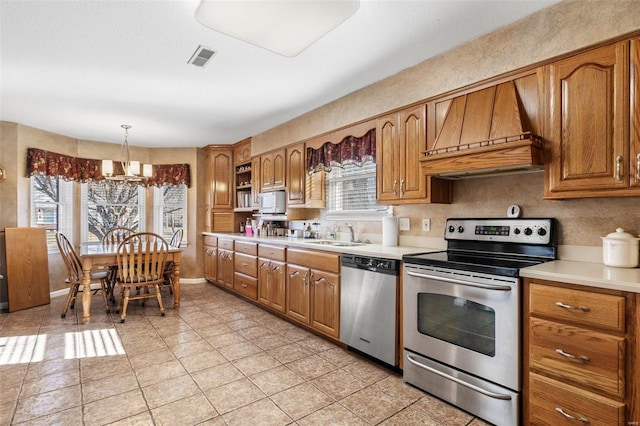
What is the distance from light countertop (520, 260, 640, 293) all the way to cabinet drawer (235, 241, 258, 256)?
317cm

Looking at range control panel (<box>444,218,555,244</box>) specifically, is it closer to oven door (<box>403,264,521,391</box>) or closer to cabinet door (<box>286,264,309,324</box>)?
oven door (<box>403,264,521,391</box>)

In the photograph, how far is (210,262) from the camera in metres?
5.74

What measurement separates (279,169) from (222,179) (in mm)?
1812

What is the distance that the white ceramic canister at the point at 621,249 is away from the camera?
1856 millimetres

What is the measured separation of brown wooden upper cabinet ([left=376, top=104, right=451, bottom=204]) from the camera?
9.05 feet

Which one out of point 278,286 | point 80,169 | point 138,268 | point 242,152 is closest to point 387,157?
point 278,286

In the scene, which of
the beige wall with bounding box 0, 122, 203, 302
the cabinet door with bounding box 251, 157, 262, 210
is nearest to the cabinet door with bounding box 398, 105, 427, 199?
the cabinet door with bounding box 251, 157, 262, 210

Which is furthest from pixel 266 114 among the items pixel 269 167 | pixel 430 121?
pixel 430 121

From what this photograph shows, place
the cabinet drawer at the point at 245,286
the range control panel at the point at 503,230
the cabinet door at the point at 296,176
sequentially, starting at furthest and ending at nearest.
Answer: the cabinet drawer at the point at 245,286
the cabinet door at the point at 296,176
the range control panel at the point at 503,230

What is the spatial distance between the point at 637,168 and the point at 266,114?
3.55 metres

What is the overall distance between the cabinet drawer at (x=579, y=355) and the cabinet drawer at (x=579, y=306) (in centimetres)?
5

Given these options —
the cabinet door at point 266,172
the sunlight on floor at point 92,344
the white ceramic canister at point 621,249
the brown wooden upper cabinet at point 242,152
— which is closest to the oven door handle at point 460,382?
the white ceramic canister at point 621,249

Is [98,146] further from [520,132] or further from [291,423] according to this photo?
[520,132]

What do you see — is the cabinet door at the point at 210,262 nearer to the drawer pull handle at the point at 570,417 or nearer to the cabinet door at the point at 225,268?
the cabinet door at the point at 225,268
